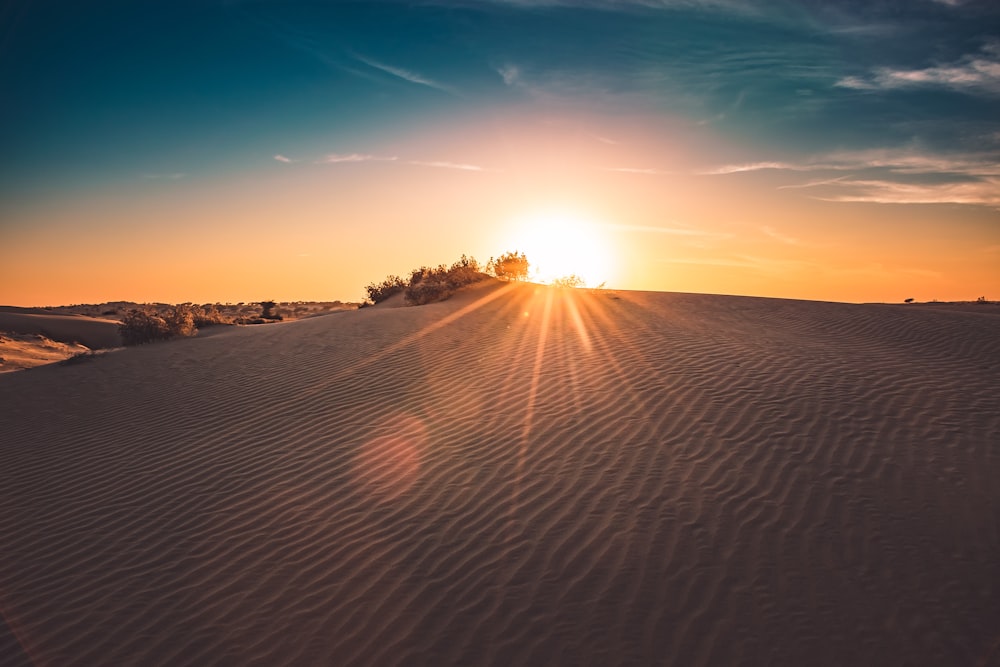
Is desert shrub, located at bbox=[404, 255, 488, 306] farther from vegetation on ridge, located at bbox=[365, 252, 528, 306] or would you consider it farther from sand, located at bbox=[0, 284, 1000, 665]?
sand, located at bbox=[0, 284, 1000, 665]

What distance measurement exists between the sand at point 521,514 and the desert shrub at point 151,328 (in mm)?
4842

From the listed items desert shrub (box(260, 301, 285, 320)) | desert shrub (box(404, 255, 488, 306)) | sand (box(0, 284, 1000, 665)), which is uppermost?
desert shrub (box(404, 255, 488, 306))

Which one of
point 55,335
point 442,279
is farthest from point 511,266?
point 55,335

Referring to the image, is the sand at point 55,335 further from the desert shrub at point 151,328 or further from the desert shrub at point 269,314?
the desert shrub at point 269,314

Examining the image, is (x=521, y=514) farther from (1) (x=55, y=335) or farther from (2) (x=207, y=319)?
(1) (x=55, y=335)

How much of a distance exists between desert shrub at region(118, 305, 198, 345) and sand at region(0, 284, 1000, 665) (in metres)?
4.84

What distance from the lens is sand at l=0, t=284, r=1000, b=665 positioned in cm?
470

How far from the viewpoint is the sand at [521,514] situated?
15.4 feet

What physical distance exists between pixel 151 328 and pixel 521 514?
1464 centimetres

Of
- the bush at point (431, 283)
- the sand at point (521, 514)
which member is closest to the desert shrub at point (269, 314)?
the bush at point (431, 283)

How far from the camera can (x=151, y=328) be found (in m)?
16.8

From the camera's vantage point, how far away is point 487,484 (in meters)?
6.90

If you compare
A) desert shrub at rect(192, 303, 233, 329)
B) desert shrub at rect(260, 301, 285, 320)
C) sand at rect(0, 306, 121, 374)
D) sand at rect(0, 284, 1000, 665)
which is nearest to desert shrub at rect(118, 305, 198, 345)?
desert shrub at rect(192, 303, 233, 329)

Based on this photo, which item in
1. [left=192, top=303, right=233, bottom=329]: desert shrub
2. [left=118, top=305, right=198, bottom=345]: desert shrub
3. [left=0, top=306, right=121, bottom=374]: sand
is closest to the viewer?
[left=118, top=305, right=198, bottom=345]: desert shrub
